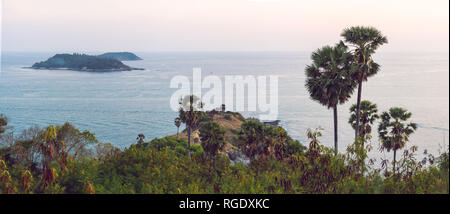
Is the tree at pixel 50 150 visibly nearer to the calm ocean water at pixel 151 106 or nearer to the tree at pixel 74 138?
the tree at pixel 74 138

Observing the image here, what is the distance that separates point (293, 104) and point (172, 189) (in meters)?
86.3

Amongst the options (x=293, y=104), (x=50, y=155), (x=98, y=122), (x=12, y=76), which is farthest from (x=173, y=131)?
(x=12, y=76)

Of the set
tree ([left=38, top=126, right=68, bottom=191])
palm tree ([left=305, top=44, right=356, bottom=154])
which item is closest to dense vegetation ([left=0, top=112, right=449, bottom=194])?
tree ([left=38, top=126, right=68, bottom=191])

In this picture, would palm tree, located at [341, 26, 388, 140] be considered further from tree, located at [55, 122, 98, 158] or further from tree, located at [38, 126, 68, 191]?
tree, located at [55, 122, 98, 158]

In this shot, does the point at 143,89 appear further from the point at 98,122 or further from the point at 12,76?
the point at 12,76

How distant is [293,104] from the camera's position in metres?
96.4

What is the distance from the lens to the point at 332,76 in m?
22.5

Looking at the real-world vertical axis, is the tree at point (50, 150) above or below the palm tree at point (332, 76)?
below

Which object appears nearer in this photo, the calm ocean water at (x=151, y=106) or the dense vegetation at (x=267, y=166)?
the dense vegetation at (x=267, y=166)

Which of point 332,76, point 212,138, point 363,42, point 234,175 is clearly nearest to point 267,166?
point 234,175

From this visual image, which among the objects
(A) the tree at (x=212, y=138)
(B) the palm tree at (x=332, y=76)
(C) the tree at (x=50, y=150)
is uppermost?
(B) the palm tree at (x=332, y=76)

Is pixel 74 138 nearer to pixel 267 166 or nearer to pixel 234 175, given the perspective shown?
pixel 234 175

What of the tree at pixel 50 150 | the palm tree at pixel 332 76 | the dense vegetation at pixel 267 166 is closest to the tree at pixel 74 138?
the dense vegetation at pixel 267 166

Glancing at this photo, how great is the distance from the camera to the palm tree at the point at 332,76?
72.9 feet
